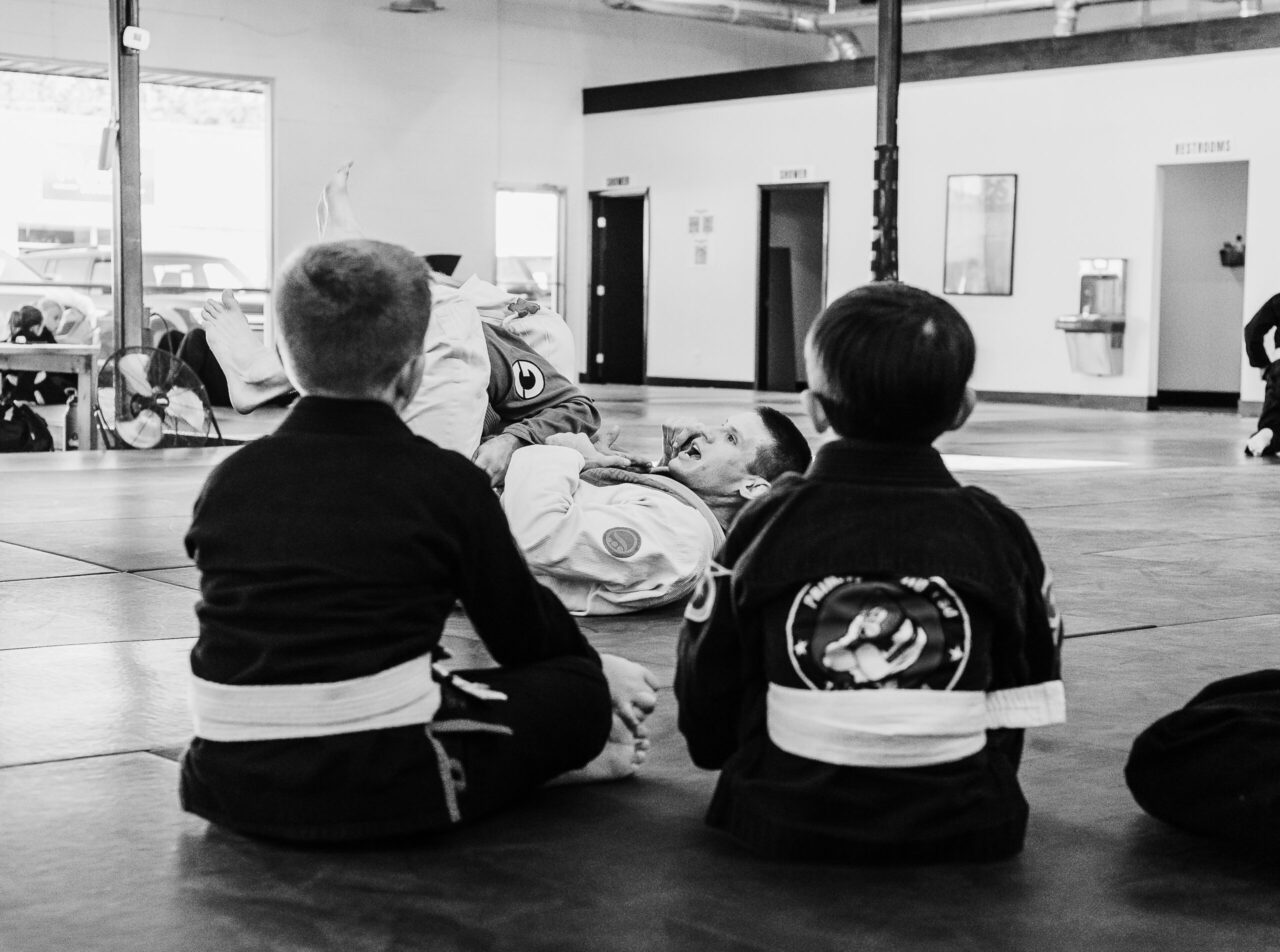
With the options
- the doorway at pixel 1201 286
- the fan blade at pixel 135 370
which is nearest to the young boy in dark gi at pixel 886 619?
the fan blade at pixel 135 370

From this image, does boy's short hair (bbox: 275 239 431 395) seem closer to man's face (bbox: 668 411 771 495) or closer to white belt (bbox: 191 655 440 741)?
white belt (bbox: 191 655 440 741)

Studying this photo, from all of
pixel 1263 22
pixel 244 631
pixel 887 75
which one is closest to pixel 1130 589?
pixel 244 631

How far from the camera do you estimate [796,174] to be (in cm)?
2005

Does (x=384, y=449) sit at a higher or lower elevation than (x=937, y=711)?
higher

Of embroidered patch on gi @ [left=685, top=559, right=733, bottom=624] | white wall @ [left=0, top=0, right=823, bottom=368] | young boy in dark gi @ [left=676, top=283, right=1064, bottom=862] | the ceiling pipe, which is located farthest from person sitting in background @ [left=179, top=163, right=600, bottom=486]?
the ceiling pipe

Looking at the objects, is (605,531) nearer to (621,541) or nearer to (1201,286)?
(621,541)

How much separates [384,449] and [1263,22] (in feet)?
51.8

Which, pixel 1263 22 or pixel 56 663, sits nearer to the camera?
pixel 56 663

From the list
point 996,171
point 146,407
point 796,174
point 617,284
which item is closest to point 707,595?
point 146,407

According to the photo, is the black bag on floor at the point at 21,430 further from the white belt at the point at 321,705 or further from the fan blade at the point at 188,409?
the white belt at the point at 321,705

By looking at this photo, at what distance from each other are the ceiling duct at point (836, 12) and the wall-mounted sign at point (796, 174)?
1.59m

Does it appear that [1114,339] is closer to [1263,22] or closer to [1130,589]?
[1263,22]

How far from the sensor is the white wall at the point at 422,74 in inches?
735

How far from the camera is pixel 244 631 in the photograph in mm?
2166
